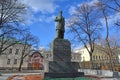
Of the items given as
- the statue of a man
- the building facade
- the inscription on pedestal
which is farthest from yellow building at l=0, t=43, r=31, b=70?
the inscription on pedestal

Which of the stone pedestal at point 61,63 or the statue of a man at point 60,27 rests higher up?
the statue of a man at point 60,27

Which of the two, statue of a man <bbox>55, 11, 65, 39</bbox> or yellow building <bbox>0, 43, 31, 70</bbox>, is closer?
statue of a man <bbox>55, 11, 65, 39</bbox>

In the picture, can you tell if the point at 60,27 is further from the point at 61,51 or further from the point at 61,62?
the point at 61,62

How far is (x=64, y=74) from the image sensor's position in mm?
12117

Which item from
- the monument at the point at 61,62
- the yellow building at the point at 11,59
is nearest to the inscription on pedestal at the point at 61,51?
the monument at the point at 61,62

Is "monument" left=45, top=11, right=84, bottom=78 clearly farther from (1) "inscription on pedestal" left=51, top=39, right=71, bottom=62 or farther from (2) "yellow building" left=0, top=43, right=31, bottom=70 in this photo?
(2) "yellow building" left=0, top=43, right=31, bottom=70

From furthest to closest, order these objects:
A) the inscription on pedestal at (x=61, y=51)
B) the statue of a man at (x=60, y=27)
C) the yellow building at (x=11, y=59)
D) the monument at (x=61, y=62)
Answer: the yellow building at (x=11, y=59) < the statue of a man at (x=60, y=27) < the inscription on pedestal at (x=61, y=51) < the monument at (x=61, y=62)

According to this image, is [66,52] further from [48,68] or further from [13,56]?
[13,56]

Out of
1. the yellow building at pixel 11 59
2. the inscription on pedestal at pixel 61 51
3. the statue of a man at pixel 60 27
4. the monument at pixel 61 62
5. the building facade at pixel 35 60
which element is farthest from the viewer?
the building facade at pixel 35 60

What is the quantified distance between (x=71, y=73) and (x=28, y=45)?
1348 inches

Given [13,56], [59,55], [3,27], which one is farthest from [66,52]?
[13,56]

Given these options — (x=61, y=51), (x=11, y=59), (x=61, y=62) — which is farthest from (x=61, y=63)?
(x=11, y=59)

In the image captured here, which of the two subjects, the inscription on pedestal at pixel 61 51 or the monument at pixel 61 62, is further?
the inscription on pedestal at pixel 61 51

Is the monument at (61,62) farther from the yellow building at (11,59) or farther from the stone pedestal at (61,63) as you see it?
the yellow building at (11,59)
